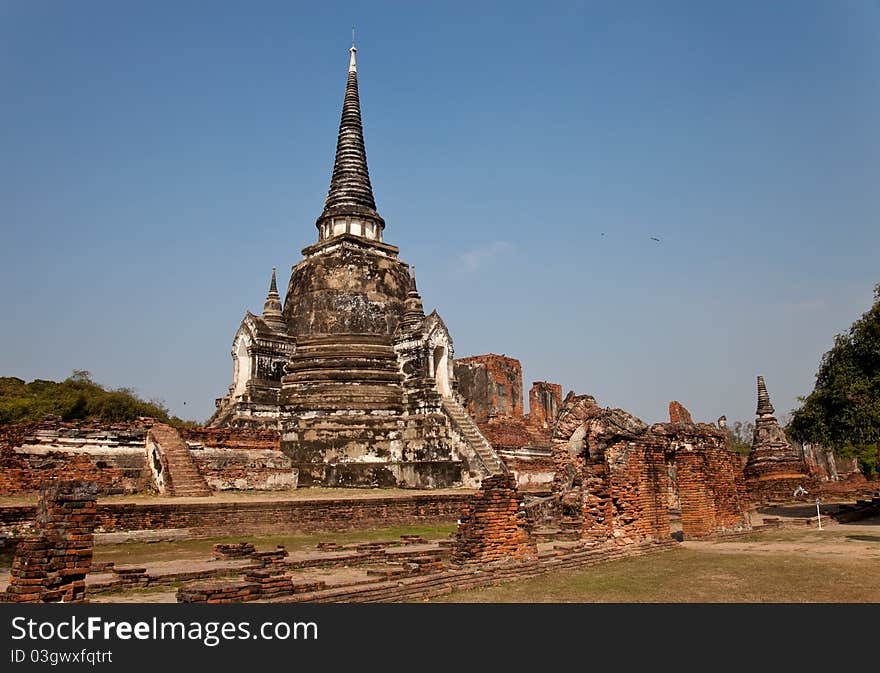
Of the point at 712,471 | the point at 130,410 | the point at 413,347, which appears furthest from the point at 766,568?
the point at 130,410

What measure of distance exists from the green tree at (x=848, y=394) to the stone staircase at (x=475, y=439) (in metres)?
8.80

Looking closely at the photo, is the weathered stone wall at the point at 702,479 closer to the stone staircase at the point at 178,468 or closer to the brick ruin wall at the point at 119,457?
the stone staircase at the point at 178,468

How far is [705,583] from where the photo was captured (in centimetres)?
759

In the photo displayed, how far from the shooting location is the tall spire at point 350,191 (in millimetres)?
25953

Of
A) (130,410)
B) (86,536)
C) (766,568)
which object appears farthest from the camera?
(130,410)

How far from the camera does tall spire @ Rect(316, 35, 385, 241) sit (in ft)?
85.1

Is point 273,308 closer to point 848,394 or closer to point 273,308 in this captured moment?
point 273,308

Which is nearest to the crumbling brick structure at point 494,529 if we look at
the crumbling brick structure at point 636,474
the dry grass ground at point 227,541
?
the crumbling brick structure at point 636,474

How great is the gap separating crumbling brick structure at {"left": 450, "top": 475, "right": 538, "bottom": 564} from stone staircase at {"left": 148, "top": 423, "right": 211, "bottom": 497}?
8909 millimetres

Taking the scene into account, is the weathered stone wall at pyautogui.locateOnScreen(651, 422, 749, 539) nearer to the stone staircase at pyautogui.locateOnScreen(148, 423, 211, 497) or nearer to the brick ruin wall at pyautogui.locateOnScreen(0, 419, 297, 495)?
the stone staircase at pyautogui.locateOnScreen(148, 423, 211, 497)

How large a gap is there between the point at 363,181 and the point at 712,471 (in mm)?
18636

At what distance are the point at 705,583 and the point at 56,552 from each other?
22.1 ft

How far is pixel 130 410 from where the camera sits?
3017 cm
